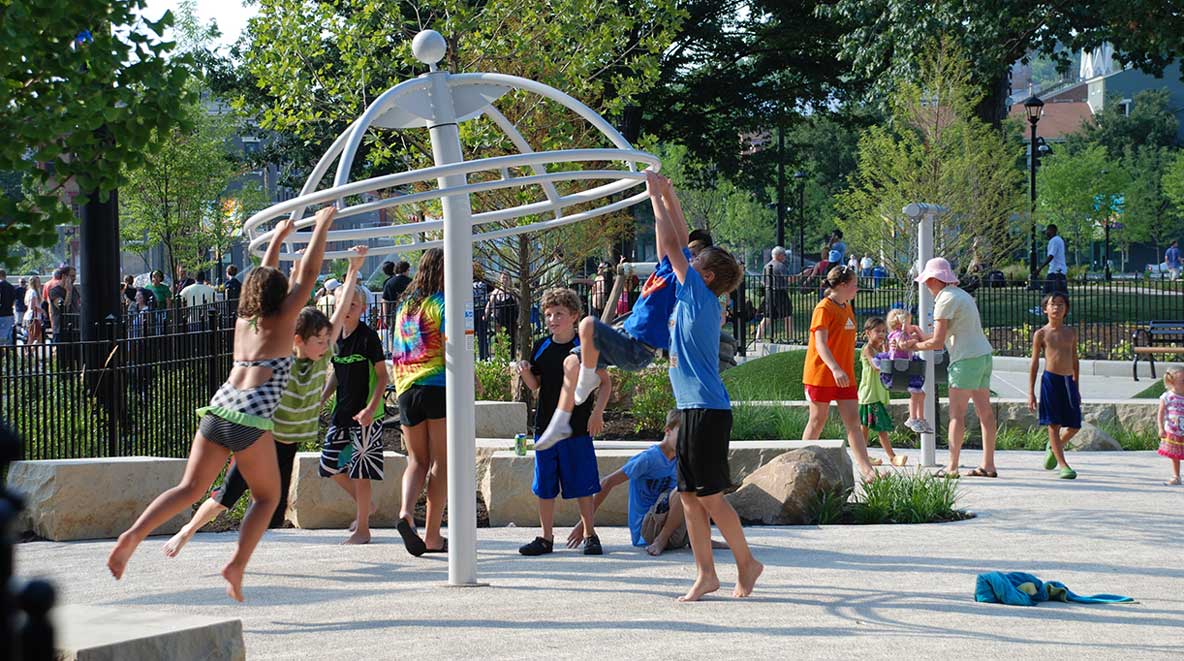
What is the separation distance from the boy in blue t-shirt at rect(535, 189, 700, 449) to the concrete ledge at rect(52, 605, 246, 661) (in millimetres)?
2979

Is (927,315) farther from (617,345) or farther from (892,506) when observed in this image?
(617,345)

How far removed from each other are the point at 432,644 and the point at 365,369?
10.2 ft

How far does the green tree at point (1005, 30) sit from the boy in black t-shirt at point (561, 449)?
67.8 ft

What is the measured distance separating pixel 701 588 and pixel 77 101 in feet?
13.1

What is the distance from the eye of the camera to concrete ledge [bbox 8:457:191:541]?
27.9 feet

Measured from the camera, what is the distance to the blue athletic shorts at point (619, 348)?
23.1ft

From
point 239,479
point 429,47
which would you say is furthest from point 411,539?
point 429,47

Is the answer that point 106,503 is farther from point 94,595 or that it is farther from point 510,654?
point 510,654

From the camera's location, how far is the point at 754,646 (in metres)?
5.47

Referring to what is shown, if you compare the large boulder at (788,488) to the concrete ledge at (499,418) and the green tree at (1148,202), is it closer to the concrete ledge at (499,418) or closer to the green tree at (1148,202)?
the concrete ledge at (499,418)

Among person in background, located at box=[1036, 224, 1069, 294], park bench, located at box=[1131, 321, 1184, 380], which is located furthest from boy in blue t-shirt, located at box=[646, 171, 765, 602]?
person in background, located at box=[1036, 224, 1069, 294]

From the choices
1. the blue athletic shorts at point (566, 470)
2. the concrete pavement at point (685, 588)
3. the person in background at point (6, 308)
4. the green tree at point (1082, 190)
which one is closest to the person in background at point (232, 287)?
the person in background at point (6, 308)

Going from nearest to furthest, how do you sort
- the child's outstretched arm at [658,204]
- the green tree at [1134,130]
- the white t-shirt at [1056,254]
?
the child's outstretched arm at [658,204] → the white t-shirt at [1056,254] → the green tree at [1134,130]

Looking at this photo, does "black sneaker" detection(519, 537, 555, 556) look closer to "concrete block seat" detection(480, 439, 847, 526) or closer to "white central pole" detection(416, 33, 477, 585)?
"white central pole" detection(416, 33, 477, 585)
